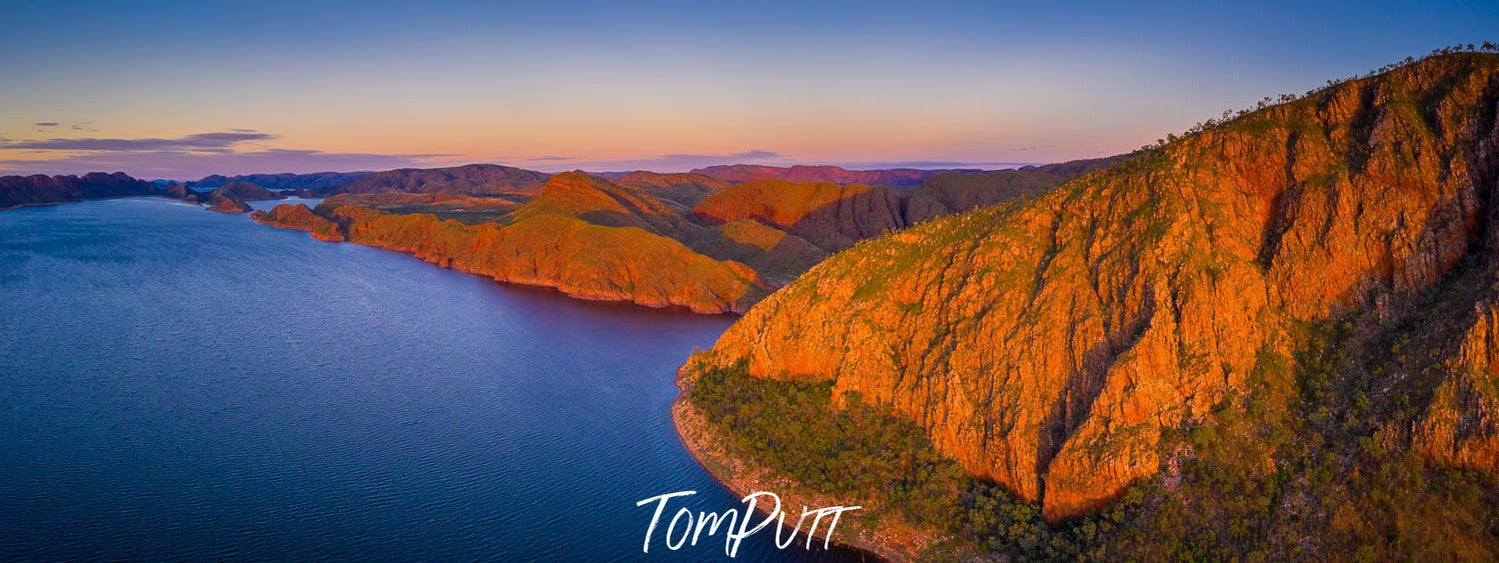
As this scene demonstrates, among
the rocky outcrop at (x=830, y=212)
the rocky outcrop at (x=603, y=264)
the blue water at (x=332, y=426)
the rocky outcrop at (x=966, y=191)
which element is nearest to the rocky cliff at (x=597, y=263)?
the rocky outcrop at (x=603, y=264)

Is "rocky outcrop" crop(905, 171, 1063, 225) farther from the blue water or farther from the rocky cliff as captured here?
the blue water

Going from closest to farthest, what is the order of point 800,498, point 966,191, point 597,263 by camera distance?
1. point 800,498
2. point 597,263
3. point 966,191

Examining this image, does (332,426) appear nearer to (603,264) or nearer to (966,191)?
(603,264)

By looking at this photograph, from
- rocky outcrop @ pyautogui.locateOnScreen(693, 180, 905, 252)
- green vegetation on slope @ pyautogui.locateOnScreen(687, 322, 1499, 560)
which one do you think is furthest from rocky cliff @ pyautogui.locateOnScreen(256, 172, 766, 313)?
green vegetation on slope @ pyautogui.locateOnScreen(687, 322, 1499, 560)

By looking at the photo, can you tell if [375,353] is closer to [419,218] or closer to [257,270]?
[257,270]

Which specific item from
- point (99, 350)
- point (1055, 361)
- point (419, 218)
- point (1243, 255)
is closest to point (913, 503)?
point (1055, 361)

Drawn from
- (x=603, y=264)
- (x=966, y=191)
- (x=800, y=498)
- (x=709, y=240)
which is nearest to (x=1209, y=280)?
(x=800, y=498)
